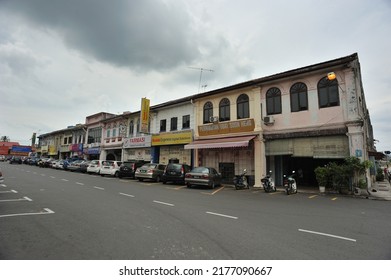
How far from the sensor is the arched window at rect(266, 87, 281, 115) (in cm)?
1658

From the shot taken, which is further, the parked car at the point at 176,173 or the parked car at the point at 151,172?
the parked car at the point at 151,172

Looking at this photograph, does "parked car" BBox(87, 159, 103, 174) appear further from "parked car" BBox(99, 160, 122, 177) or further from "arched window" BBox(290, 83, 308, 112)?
"arched window" BBox(290, 83, 308, 112)

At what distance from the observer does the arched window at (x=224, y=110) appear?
1934 cm

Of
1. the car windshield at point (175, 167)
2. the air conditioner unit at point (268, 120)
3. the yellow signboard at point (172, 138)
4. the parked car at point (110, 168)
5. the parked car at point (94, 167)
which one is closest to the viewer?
the air conditioner unit at point (268, 120)

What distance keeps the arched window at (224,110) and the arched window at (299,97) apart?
5.28 meters

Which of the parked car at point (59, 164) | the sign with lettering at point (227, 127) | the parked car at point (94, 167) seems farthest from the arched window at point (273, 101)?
the parked car at point (59, 164)

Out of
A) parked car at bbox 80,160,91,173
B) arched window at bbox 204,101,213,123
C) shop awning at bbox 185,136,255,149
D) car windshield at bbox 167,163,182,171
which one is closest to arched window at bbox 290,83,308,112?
shop awning at bbox 185,136,255,149

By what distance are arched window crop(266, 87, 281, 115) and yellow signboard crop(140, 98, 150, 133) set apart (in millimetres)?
13349

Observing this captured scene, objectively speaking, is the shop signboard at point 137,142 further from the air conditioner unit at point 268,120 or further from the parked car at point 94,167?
the air conditioner unit at point 268,120

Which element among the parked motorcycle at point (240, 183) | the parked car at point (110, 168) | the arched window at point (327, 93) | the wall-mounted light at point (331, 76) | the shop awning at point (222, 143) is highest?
the wall-mounted light at point (331, 76)
